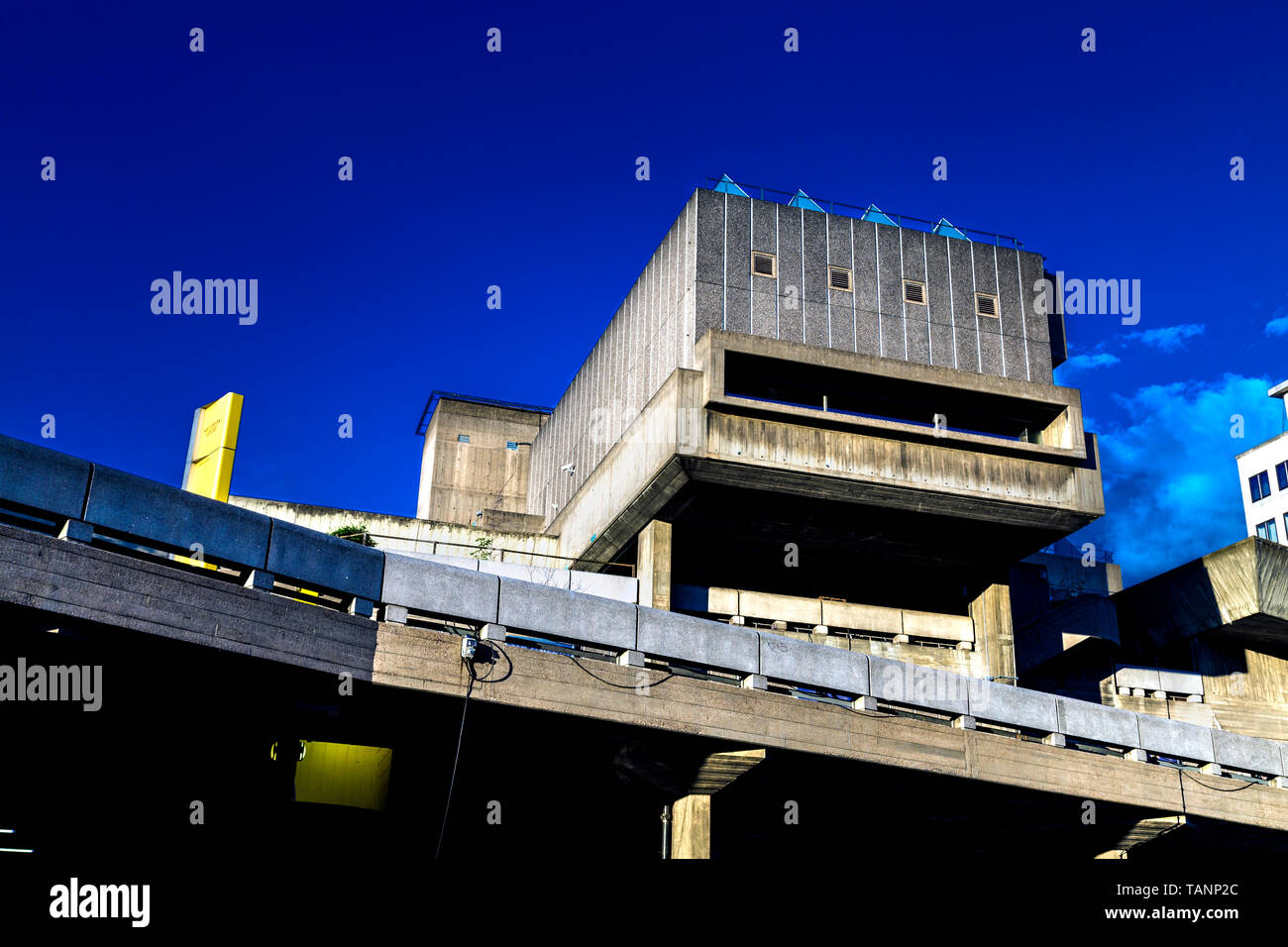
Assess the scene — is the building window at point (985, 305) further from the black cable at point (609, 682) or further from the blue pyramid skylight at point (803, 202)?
the black cable at point (609, 682)

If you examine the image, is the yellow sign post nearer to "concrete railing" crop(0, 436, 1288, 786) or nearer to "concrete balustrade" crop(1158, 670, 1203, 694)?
"concrete railing" crop(0, 436, 1288, 786)

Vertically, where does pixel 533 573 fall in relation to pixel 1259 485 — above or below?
below

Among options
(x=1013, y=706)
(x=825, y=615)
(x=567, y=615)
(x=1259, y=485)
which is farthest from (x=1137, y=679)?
(x=1259, y=485)

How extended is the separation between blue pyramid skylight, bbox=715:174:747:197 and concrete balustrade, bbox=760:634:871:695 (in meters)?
21.3

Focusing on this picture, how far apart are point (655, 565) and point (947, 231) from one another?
644 inches

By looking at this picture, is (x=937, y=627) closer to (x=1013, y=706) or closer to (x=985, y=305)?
(x=985, y=305)

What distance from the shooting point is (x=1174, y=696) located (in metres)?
47.2

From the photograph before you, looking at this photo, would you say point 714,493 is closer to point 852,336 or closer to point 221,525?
point 852,336

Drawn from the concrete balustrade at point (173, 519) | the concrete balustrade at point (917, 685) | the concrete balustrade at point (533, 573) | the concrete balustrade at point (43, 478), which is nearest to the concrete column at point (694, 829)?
the concrete balustrade at point (917, 685)

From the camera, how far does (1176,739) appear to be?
27781mm

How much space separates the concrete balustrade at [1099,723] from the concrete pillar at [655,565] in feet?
46.3
